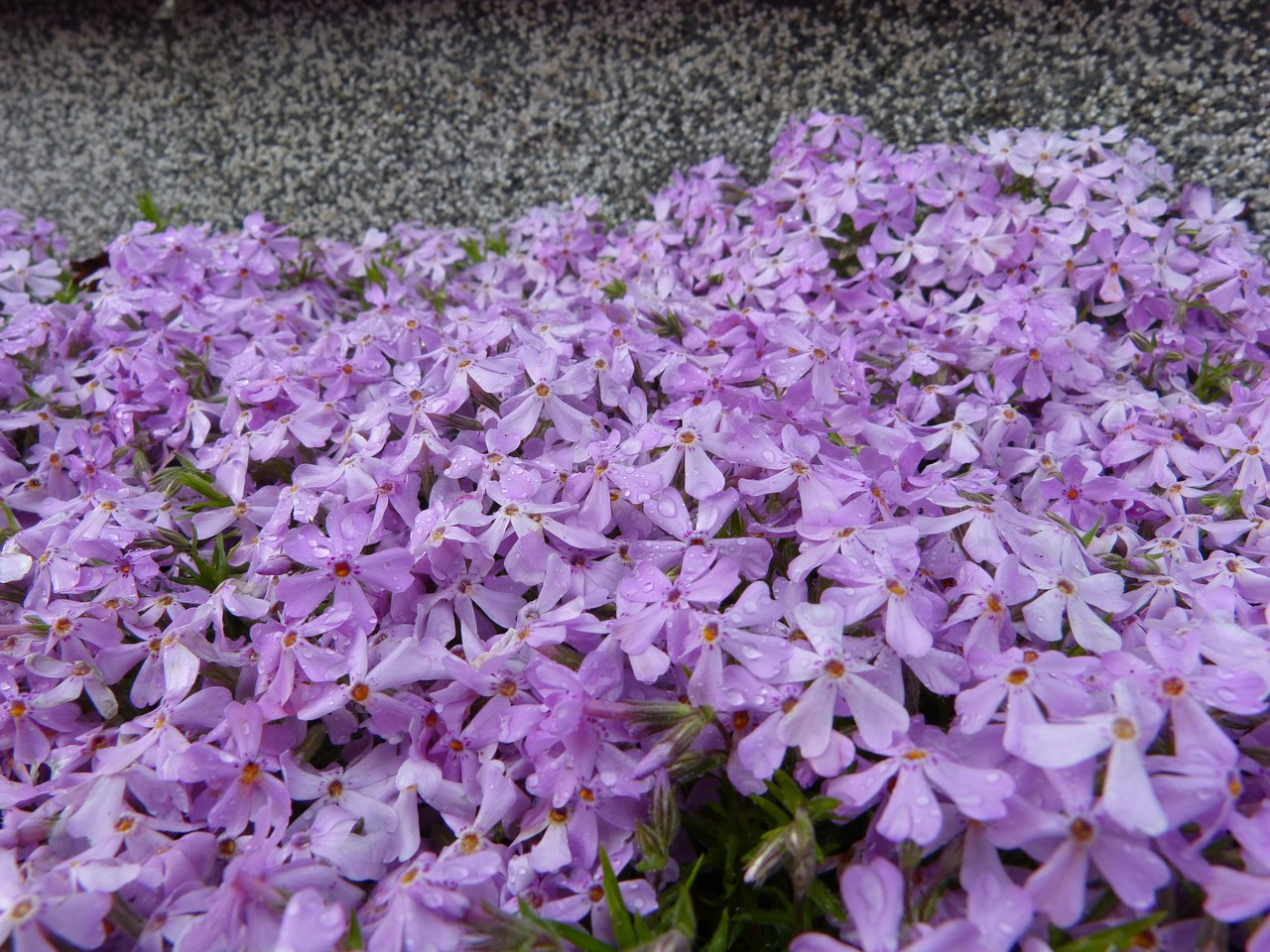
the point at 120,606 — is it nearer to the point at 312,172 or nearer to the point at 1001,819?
the point at 1001,819

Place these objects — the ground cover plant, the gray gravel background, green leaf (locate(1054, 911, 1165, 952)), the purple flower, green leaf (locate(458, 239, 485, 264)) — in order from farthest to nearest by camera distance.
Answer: green leaf (locate(458, 239, 485, 264)) → the gray gravel background → the purple flower → the ground cover plant → green leaf (locate(1054, 911, 1165, 952))

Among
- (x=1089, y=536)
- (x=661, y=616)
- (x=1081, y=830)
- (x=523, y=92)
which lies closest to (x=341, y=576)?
(x=661, y=616)

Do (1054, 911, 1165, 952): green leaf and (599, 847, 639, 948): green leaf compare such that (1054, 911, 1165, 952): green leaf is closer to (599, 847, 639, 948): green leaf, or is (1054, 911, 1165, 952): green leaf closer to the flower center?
the flower center

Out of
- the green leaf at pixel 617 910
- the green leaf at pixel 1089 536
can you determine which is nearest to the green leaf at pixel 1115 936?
the green leaf at pixel 617 910

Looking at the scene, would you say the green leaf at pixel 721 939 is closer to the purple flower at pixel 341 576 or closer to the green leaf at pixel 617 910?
the green leaf at pixel 617 910

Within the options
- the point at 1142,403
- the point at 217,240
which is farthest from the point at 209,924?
the point at 217,240

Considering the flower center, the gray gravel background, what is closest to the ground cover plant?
the flower center

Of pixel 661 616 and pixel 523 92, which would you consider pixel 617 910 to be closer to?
pixel 661 616
